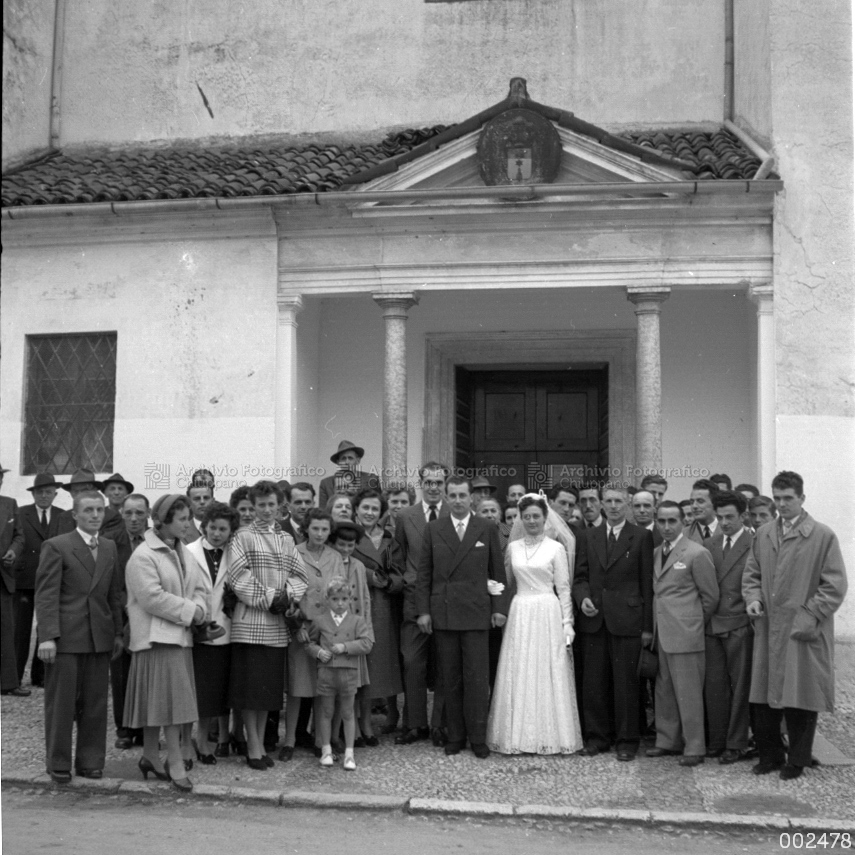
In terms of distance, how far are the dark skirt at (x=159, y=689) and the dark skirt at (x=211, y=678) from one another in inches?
16.7

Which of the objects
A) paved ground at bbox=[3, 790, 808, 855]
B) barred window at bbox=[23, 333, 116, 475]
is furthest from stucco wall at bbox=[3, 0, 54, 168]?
paved ground at bbox=[3, 790, 808, 855]

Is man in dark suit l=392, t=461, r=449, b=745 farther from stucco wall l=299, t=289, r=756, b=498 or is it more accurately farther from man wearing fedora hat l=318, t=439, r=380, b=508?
stucco wall l=299, t=289, r=756, b=498

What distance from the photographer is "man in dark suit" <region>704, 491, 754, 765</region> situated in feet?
25.5

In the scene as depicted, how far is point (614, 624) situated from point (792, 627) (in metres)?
1.23

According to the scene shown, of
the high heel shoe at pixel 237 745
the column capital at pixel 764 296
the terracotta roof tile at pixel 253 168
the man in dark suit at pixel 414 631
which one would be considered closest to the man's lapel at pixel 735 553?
the man in dark suit at pixel 414 631

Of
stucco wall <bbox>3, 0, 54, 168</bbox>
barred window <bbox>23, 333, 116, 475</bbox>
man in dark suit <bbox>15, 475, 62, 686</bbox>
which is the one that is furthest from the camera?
stucco wall <bbox>3, 0, 54, 168</bbox>

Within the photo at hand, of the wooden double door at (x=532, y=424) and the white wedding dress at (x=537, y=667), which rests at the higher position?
the wooden double door at (x=532, y=424)

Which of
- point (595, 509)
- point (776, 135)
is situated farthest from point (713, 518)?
point (776, 135)

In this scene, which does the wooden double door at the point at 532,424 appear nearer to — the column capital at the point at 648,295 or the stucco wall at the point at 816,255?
the column capital at the point at 648,295

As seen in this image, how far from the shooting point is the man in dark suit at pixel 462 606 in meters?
7.90

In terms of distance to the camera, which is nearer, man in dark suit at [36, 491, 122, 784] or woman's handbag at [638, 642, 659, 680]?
man in dark suit at [36, 491, 122, 784]

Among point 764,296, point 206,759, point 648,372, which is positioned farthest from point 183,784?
point 764,296

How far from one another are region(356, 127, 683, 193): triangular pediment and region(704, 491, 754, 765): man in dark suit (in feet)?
16.9

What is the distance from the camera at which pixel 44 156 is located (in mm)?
14766
